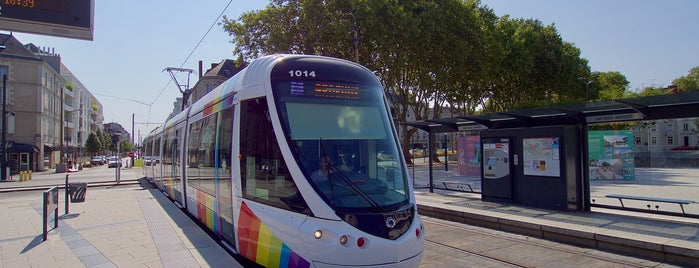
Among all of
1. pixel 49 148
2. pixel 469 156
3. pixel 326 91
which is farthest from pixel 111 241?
pixel 49 148

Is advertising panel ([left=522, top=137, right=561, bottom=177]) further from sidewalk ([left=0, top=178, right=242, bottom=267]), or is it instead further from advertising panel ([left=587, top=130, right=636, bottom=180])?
advertising panel ([left=587, top=130, right=636, bottom=180])

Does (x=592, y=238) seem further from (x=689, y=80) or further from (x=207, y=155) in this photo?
(x=689, y=80)

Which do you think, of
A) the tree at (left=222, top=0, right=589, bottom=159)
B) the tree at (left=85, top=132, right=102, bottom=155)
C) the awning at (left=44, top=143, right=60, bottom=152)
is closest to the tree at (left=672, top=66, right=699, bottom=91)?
the tree at (left=222, top=0, right=589, bottom=159)

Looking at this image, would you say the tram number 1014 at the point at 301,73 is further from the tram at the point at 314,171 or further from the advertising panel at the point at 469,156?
the advertising panel at the point at 469,156

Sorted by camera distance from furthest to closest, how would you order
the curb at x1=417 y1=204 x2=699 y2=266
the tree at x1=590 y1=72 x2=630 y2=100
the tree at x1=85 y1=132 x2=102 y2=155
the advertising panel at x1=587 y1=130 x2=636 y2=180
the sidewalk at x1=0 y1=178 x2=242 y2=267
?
the tree at x1=85 y1=132 x2=102 y2=155, the tree at x1=590 y1=72 x2=630 y2=100, the advertising panel at x1=587 y1=130 x2=636 y2=180, the curb at x1=417 y1=204 x2=699 y2=266, the sidewalk at x1=0 y1=178 x2=242 y2=267

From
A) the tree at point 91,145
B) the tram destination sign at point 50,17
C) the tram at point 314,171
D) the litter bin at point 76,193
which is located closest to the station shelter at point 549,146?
the tram at point 314,171

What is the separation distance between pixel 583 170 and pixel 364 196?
7706 millimetres

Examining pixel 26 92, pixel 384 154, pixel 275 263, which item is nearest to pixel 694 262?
pixel 384 154

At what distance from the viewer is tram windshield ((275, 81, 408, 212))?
4.93m

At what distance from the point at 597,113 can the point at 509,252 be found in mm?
4664

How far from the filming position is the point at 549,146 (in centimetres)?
1082

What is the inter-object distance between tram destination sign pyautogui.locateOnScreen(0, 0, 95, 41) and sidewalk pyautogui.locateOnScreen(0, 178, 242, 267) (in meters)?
3.42

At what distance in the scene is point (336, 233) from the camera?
15.0 feet

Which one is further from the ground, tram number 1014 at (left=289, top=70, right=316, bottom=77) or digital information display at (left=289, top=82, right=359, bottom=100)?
tram number 1014 at (left=289, top=70, right=316, bottom=77)
